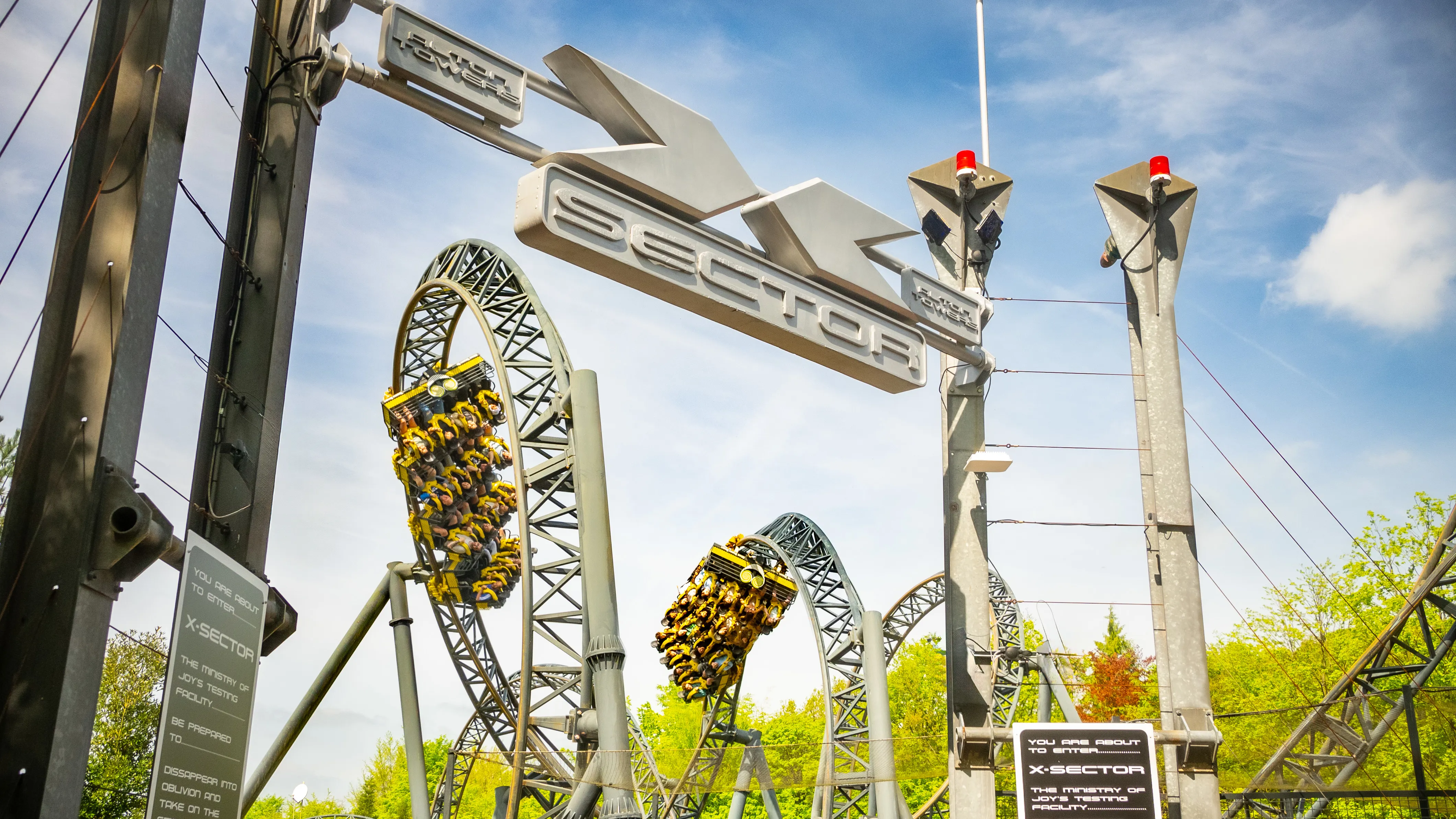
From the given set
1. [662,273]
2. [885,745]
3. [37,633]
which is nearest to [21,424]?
[37,633]

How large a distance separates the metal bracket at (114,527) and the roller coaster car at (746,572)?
11189 millimetres

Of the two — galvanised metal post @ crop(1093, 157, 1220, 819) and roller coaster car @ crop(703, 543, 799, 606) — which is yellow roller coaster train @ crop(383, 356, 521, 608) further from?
galvanised metal post @ crop(1093, 157, 1220, 819)

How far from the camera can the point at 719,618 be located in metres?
15.4

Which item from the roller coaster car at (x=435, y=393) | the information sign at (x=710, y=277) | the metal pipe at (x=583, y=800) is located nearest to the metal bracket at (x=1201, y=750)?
the information sign at (x=710, y=277)

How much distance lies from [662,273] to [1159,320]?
18.4 feet

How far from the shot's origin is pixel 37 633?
4.34m

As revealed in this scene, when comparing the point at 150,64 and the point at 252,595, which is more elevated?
the point at 150,64

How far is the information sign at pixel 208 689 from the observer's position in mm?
4988

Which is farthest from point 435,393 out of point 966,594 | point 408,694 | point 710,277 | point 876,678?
point 710,277

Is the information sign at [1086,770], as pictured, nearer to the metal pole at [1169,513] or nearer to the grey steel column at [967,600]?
the grey steel column at [967,600]

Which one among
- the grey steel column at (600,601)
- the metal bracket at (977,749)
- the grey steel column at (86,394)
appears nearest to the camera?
the grey steel column at (86,394)

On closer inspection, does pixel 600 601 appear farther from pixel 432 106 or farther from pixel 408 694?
pixel 432 106

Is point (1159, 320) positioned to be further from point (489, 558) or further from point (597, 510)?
point (489, 558)

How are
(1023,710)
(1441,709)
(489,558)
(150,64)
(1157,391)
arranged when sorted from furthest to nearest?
(1023,710)
(489,558)
(1441,709)
(1157,391)
(150,64)
